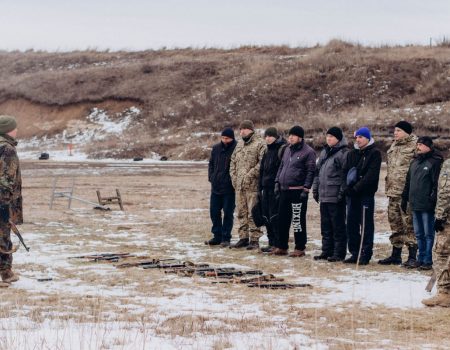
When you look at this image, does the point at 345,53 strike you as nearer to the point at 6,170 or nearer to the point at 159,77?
the point at 159,77

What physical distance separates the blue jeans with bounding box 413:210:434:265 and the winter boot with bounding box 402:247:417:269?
0.11 m

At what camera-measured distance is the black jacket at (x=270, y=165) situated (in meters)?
13.0

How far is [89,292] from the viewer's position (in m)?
9.27

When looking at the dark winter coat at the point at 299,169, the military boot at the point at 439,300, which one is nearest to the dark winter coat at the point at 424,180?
the dark winter coat at the point at 299,169

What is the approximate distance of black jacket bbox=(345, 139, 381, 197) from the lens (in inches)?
461

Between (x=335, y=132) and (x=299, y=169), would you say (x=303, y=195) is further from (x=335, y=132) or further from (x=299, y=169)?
(x=335, y=132)

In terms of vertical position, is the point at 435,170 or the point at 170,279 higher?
the point at 435,170

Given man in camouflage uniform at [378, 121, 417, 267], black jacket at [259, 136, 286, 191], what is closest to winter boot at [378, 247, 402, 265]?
man in camouflage uniform at [378, 121, 417, 267]

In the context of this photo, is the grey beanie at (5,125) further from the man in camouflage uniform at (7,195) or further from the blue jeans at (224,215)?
the blue jeans at (224,215)

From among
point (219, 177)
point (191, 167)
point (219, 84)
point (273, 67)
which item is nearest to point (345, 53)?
point (273, 67)

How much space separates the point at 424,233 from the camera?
→ 11.2m

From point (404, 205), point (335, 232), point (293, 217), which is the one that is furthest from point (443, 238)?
point (293, 217)

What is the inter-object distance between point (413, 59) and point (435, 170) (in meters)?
45.6

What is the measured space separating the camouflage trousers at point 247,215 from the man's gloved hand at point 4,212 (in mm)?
4753
